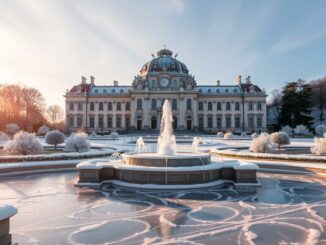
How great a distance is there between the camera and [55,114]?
93.2 metres

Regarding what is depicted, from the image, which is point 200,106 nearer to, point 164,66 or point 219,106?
point 219,106

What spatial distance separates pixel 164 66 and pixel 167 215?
56.5m

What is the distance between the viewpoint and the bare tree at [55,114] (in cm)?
9088

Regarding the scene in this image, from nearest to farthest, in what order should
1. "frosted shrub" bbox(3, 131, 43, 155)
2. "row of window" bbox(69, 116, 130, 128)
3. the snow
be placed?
1. the snow
2. "frosted shrub" bbox(3, 131, 43, 155)
3. "row of window" bbox(69, 116, 130, 128)

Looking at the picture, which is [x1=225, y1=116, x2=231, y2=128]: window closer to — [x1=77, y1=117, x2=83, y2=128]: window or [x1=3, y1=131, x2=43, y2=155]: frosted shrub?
[x1=77, y1=117, x2=83, y2=128]: window

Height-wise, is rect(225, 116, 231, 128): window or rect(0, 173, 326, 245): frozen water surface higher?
rect(225, 116, 231, 128): window

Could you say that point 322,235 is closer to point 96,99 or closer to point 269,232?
point 269,232

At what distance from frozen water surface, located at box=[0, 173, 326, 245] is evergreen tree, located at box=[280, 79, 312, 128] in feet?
168

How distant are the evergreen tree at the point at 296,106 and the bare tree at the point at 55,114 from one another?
66.5 m

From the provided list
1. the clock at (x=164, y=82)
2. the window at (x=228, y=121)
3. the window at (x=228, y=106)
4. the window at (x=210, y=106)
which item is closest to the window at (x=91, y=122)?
the clock at (x=164, y=82)

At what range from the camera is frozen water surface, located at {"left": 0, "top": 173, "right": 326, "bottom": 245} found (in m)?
5.98

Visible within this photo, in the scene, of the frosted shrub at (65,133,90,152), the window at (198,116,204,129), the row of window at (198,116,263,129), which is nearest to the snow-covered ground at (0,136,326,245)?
the frosted shrub at (65,133,90,152)

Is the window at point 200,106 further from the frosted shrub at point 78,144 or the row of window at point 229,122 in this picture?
the frosted shrub at point 78,144

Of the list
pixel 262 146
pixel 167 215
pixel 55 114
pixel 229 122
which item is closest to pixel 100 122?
pixel 229 122
